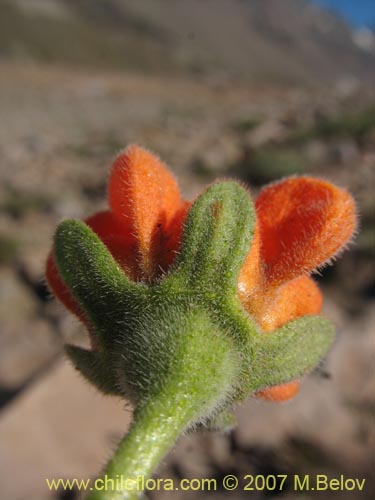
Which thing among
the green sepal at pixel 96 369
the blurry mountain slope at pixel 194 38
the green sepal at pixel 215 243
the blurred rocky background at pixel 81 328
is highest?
the green sepal at pixel 215 243

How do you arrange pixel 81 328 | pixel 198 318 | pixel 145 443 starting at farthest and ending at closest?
pixel 81 328 → pixel 198 318 → pixel 145 443

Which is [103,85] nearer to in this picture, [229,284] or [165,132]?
[165,132]

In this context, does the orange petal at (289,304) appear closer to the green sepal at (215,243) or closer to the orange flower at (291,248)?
the orange flower at (291,248)

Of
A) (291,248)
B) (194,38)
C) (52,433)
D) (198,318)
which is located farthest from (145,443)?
(194,38)

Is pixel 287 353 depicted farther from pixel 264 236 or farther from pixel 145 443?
pixel 145 443

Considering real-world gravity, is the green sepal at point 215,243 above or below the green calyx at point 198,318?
above

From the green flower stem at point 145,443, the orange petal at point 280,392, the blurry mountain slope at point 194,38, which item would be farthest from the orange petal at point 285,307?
the blurry mountain slope at point 194,38

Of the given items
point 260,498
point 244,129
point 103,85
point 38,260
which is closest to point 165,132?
point 244,129
